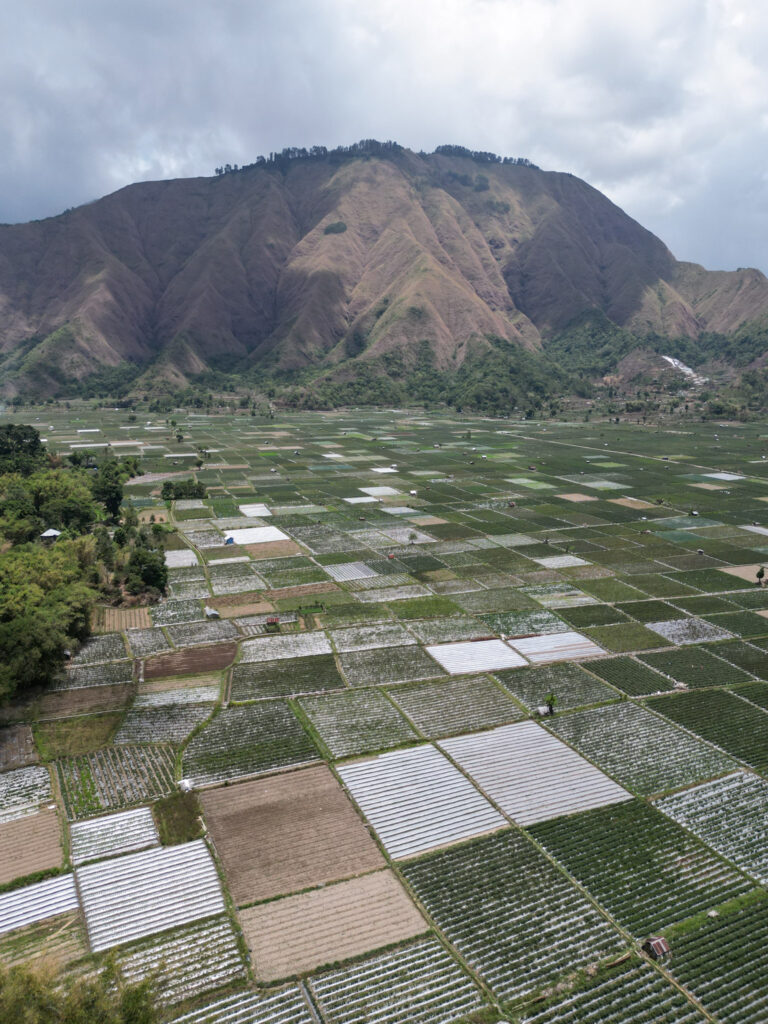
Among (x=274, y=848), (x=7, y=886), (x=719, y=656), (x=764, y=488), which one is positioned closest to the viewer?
(x=7, y=886)

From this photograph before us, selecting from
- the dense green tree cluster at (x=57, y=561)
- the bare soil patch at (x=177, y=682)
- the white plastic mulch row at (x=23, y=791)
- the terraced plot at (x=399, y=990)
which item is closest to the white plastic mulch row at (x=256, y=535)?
the dense green tree cluster at (x=57, y=561)

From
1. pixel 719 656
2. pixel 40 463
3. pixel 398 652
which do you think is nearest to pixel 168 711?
pixel 398 652

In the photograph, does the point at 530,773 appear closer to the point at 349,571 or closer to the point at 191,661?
the point at 191,661

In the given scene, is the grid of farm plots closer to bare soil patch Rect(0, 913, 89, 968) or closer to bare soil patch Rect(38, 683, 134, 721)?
bare soil patch Rect(0, 913, 89, 968)

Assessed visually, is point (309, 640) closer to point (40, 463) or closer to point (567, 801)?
point (567, 801)

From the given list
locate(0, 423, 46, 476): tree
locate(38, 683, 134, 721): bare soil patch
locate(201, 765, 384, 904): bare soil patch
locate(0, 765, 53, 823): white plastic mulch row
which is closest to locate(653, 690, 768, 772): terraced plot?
locate(201, 765, 384, 904): bare soil patch
